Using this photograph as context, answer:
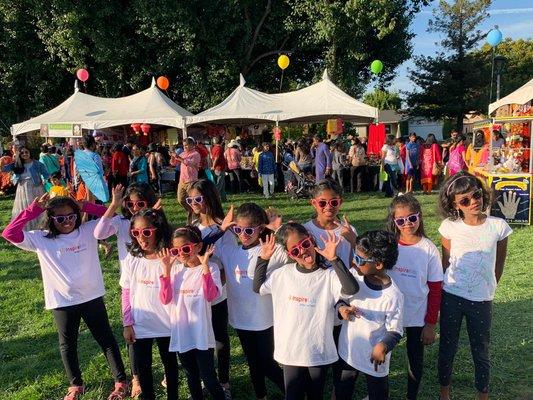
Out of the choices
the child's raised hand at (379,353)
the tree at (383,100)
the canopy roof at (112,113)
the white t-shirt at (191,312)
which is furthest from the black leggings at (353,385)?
the tree at (383,100)

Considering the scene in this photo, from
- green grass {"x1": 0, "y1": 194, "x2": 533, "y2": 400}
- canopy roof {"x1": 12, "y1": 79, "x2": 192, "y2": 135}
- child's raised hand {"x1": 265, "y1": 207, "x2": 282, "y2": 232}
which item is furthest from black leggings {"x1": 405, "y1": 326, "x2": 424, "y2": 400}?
canopy roof {"x1": 12, "y1": 79, "x2": 192, "y2": 135}

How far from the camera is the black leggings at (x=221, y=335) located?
3.22m

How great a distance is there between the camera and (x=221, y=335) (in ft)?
10.8

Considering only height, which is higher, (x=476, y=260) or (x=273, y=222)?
(x=273, y=222)

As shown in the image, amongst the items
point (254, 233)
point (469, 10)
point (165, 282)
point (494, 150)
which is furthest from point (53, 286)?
point (469, 10)

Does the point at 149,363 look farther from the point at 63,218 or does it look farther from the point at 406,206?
the point at 406,206

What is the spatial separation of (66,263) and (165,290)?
84 cm

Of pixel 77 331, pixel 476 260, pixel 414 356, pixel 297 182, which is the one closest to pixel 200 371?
pixel 77 331

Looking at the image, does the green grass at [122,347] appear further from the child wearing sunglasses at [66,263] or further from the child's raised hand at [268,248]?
the child's raised hand at [268,248]

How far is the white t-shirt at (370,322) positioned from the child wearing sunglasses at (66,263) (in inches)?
70.4

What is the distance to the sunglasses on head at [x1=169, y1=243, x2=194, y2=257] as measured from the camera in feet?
9.16

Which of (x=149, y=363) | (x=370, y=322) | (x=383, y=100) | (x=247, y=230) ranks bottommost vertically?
(x=149, y=363)

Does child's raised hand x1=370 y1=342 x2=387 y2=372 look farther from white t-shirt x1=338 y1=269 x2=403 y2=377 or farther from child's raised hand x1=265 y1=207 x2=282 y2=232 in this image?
child's raised hand x1=265 y1=207 x2=282 y2=232

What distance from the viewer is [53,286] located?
3184 millimetres
